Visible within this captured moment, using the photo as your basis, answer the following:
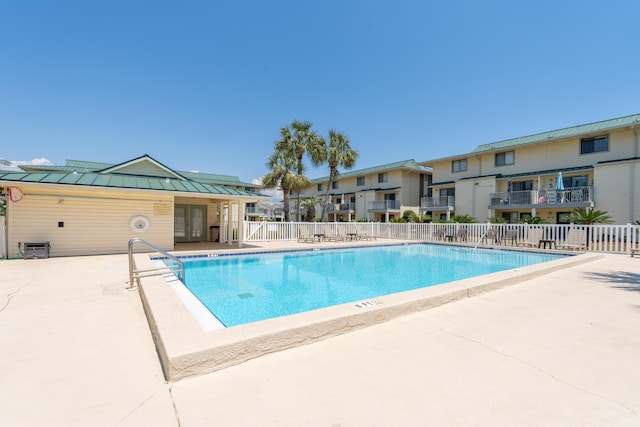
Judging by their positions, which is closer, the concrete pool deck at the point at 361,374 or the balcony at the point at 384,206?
the concrete pool deck at the point at 361,374

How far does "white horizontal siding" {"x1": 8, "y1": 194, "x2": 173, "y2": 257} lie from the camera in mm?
10141

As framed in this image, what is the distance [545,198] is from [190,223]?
24.8 meters

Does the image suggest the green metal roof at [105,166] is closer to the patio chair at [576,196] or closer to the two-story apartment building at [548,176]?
the two-story apartment building at [548,176]

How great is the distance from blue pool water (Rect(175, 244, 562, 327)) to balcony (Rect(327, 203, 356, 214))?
2043 centimetres

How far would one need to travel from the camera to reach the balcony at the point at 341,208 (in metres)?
35.8

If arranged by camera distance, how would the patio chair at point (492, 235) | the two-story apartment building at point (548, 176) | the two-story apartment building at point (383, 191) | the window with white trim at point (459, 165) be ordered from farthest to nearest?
the two-story apartment building at point (383, 191) → the window with white trim at point (459, 165) → the two-story apartment building at point (548, 176) → the patio chair at point (492, 235)

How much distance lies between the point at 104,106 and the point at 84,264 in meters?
11.6

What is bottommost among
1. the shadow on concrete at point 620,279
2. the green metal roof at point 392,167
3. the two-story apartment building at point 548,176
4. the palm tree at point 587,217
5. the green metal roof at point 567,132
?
the shadow on concrete at point 620,279

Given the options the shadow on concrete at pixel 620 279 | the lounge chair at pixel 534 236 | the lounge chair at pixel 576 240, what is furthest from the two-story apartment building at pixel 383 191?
the shadow on concrete at pixel 620 279

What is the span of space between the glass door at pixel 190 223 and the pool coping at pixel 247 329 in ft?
37.6

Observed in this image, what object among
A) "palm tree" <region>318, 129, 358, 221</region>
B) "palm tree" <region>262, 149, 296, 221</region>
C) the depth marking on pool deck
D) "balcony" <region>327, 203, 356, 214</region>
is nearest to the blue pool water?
the depth marking on pool deck

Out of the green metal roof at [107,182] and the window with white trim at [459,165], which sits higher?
the window with white trim at [459,165]

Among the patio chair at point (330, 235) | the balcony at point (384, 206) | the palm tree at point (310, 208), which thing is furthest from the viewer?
the palm tree at point (310, 208)

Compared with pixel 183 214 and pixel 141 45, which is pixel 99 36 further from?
pixel 183 214
